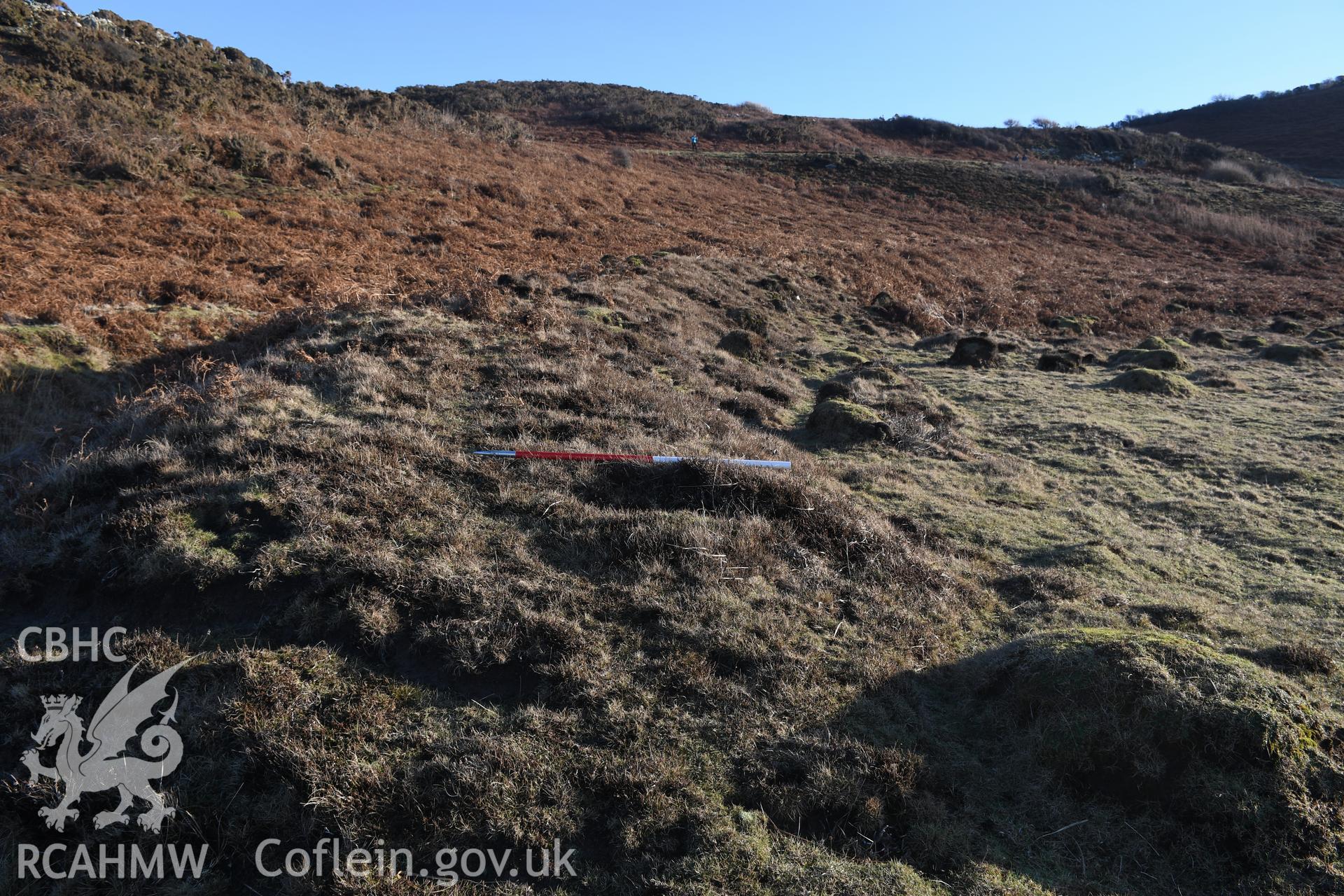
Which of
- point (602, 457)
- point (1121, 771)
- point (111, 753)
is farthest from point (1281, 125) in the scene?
point (111, 753)

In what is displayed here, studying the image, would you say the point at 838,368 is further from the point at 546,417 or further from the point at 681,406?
the point at 546,417

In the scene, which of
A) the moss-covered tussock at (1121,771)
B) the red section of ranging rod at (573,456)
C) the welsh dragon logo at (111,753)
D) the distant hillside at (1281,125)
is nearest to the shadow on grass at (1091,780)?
the moss-covered tussock at (1121,771)

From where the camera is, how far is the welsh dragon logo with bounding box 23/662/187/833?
3320 mm

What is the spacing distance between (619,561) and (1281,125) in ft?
298

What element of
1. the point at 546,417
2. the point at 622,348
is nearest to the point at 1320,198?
the point at 622,348

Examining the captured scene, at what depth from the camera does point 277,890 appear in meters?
3.06

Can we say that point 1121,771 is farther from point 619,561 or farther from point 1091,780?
point 619,561

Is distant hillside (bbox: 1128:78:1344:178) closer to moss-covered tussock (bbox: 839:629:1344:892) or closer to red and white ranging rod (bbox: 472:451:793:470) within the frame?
red and white ranging rod (bbox: 472:451:793:470)

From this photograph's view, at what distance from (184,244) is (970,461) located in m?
14.3

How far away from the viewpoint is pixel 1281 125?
66.1 metres

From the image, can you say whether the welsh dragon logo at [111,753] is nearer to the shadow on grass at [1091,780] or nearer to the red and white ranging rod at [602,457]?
the shadow on grass at [1091,780]

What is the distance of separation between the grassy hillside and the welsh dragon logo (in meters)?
0.09

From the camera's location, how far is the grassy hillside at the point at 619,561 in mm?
3424

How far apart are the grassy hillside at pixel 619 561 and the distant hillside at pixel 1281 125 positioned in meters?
60.2
